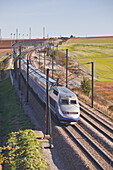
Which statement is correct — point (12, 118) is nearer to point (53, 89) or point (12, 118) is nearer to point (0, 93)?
point (53, 89)

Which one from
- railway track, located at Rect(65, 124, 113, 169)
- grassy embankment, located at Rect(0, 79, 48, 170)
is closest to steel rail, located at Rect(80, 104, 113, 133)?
railway track, located at Rect(65, 124, 113, 169)

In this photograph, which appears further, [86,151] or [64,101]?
[64,101]

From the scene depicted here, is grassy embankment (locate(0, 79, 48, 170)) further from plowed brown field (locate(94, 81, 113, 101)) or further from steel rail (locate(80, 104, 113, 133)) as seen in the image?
plowed brown field (locate(94, 81, 113, 101))

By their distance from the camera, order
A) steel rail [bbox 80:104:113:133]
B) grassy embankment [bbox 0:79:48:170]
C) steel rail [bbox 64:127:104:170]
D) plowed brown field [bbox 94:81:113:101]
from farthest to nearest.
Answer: plowed brown field [bbox 94:81:113:101] < steel rail [bbox 80:104:113:133] < grassy embankment [bbox 0:79:48:170] < steel rail [bbox 64:127:104:170]

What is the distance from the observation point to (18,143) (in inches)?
957

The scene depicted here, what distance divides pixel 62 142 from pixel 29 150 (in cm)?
317

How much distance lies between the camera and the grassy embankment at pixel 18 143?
1975cm

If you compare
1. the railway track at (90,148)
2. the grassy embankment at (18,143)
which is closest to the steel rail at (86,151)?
the railway track at (90,148)

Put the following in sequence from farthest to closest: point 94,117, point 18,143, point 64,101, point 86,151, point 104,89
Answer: point 104,89
point 94,117
point 64,101
point 18,143
point 86,151

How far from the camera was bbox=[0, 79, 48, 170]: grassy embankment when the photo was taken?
777 inches

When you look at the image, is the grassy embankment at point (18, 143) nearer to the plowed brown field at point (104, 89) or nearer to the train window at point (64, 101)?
the train window at point (64, 101)

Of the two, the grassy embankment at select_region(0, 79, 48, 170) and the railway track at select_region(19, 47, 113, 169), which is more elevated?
the railway track at select_region(19, 47, 113, 169)

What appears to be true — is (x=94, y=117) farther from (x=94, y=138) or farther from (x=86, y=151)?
(x=86, y=151)

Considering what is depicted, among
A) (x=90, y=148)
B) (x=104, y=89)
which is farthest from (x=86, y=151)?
(x=104, y=89)
